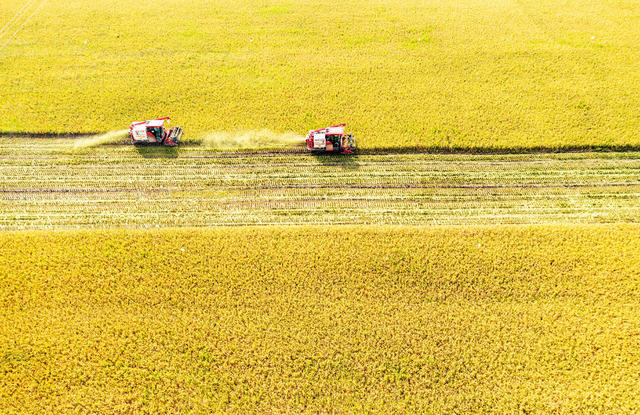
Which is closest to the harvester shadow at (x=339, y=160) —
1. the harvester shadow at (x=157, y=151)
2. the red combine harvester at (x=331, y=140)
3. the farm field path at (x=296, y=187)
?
the farm field path at (x=296, y=187)

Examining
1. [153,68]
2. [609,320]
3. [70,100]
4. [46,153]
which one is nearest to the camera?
[609,320]

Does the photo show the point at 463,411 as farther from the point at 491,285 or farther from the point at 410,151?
the point at 410,151

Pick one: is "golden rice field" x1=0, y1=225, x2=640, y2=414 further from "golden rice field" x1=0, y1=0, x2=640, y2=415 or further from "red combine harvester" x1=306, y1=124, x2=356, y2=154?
"red combine harvester" x1=306, y1=124, x2=356, y2=154

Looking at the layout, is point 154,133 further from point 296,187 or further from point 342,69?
point 342,69

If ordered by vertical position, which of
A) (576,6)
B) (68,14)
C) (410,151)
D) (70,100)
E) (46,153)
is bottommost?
(410,151)

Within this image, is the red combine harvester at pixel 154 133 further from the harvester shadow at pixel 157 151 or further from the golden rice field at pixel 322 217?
the golden rice field at pixel 322 217

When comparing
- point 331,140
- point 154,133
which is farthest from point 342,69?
point 154,133

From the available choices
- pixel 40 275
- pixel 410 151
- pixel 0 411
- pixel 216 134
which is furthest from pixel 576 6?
pixel 0 411
